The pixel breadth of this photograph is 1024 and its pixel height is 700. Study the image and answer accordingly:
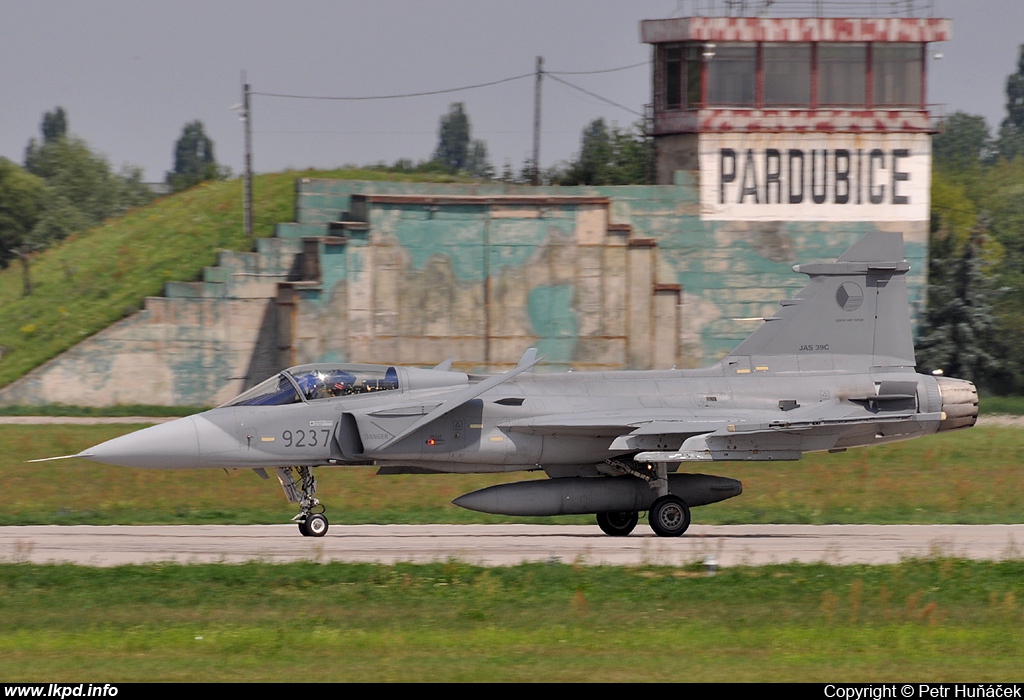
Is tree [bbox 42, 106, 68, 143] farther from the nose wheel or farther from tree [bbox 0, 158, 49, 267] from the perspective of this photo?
the nose wheel

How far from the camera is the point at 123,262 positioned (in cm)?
4138

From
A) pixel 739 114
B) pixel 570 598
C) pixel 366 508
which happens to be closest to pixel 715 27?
pixel 739 114

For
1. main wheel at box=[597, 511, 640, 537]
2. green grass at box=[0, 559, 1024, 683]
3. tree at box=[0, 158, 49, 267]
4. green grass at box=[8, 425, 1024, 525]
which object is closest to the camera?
green grass at box=[0, 559, 1024, 683]

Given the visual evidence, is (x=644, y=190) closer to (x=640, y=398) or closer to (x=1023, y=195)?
(x=640, y=398)

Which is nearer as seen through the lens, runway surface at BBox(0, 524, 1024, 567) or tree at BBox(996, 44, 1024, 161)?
runway surface at BBox(0, 524, 1024, 567)

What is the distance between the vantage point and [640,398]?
18391mm

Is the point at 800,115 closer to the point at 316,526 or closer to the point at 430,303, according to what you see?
the point at 430,303

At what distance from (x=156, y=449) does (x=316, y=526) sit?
7.78 feet

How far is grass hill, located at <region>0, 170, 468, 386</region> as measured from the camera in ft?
124

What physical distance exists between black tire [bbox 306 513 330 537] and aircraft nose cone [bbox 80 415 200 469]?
5.67 ft

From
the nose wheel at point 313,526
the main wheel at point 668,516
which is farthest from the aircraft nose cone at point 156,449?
the main wheel at point 668,516

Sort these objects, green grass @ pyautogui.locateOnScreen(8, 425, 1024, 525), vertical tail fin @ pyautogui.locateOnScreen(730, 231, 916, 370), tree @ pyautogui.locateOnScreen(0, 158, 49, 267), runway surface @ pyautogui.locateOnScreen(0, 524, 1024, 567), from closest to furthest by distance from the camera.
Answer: runway surface @ pyautogui.locateOnScreen(0, 524, 1024, 567), vertical tail fin @ pyautogui.locateOnScreen(730, 231, 916, 370), green grass @ pyautogui.locateOnScreen(8, 425, 1024, 525), tree @ pyautogui.locateOnScreen(0, 158, 49, 267)

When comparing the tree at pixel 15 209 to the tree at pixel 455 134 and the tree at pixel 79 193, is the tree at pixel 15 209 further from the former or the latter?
the tree at pixel 455 134

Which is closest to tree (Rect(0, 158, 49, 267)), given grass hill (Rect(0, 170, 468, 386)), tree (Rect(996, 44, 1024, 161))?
grass hill (Rect(0, 170, 468, 386))
